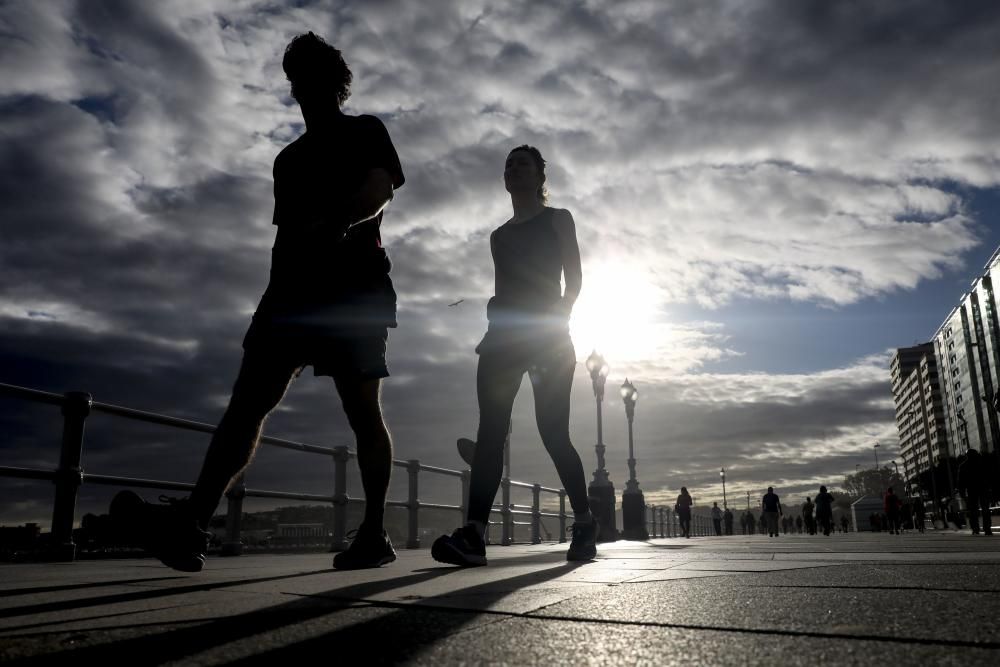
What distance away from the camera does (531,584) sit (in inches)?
84.4

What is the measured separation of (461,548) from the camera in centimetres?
320

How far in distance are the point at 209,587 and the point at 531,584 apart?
0.99 metres

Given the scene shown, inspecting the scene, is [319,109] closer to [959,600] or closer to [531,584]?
[531,584]

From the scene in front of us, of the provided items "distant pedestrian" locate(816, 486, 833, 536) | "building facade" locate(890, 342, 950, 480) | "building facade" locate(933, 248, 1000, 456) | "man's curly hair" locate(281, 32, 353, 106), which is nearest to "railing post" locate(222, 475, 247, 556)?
"man's curly hair" locate(281, 32, 353, 106)

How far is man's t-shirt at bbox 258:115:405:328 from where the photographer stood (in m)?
2.95

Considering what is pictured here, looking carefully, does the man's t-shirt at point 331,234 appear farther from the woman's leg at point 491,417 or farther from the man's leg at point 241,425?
the woman's leg at point 491,417

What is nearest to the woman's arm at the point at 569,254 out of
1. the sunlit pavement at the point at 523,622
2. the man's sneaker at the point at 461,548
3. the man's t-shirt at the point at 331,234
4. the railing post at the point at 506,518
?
the man's t-shirt at the point at 331,234

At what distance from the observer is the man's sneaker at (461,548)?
124 inches

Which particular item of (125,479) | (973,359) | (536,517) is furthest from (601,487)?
(973,359)

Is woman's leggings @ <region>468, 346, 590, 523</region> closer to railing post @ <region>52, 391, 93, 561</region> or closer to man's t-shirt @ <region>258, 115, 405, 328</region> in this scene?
man's t-shirt @ <region>258, 115, 405, 328</region>

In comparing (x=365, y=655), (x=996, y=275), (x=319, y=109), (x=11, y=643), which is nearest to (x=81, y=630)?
(x=11, y=643)

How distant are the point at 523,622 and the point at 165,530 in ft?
5.79

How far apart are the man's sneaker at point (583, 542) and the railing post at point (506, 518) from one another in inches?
306

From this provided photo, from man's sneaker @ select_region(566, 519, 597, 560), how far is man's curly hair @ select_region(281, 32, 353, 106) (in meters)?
2.48
